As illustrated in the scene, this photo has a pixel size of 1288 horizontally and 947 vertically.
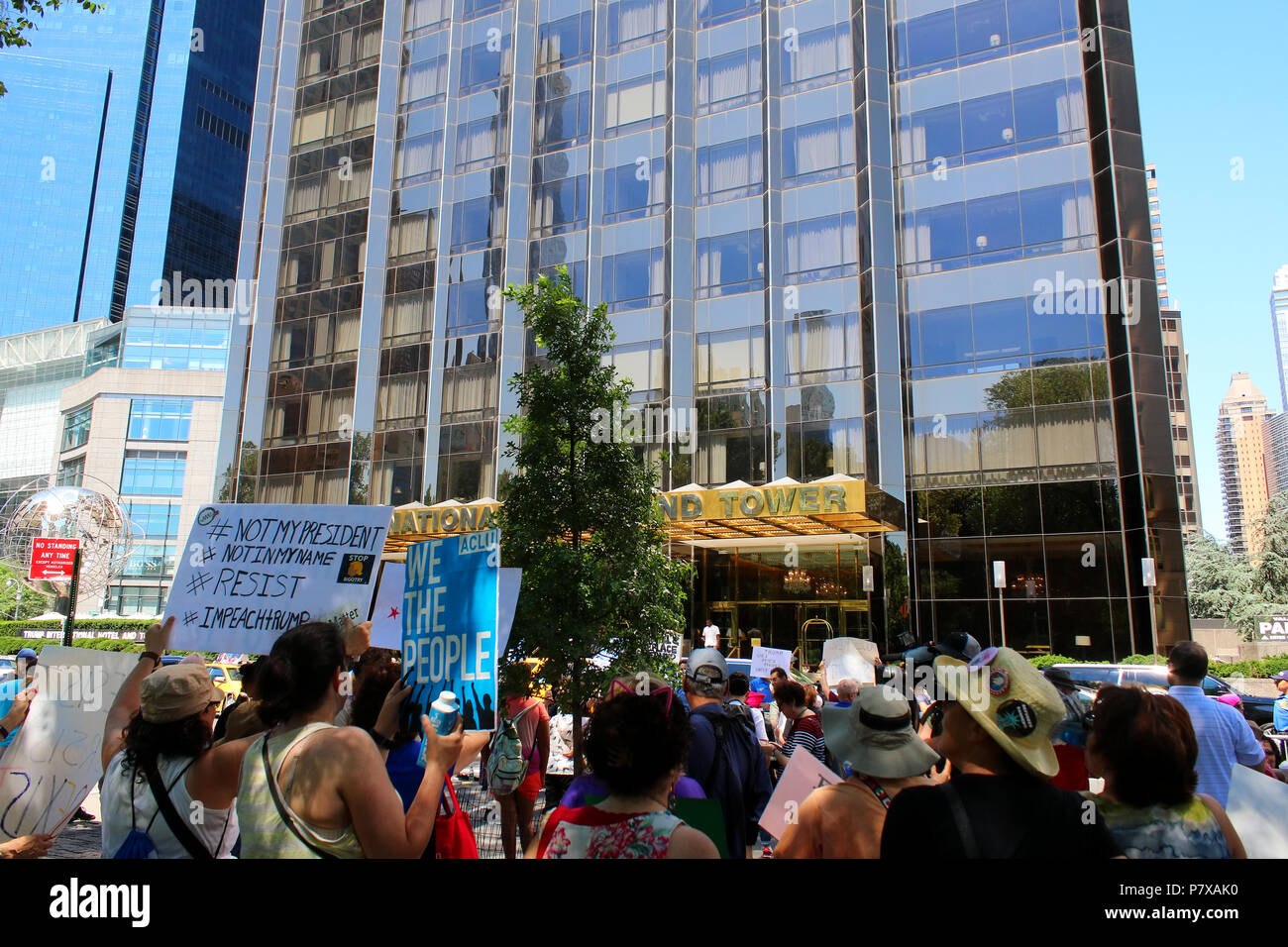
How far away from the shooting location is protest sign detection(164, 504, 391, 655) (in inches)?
222

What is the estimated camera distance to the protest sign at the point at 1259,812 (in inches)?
127

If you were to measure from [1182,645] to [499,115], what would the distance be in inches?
1424

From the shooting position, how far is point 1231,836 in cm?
297

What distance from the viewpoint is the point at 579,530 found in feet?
33.8

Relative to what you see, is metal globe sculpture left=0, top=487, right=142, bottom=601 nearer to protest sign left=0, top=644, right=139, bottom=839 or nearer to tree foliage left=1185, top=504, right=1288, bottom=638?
protest sign left=0, top=644, right=139, bottom=839

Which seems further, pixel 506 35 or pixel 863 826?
pixel 506 35

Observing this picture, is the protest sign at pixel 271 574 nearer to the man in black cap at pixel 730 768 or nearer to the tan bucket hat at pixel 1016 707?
the man in black cap at pixel 730 768

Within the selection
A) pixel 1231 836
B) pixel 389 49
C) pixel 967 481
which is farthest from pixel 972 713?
pixel 389 49

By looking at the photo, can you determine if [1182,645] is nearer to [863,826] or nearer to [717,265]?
[863,826]

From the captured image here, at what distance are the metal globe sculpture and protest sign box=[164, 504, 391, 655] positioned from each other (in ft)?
64.9

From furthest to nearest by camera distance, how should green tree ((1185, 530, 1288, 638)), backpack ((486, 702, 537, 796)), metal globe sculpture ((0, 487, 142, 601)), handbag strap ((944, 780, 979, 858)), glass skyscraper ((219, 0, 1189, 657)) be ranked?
green tree ((1185, 530, 1288, 638))
glass skyscraper ((219, 0, 1189, 657))
metal globe sculpture ((0, 487, 142, 601))
backpack ((486, 702, 537, 796))
handbag strap ((944, 780, 979, 858))

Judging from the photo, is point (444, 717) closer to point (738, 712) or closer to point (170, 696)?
point (170, 696)

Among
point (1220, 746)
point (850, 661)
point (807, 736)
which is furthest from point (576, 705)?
point (1220, 746)

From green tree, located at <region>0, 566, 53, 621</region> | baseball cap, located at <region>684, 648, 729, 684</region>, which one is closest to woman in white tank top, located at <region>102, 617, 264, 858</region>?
baseball cap, located at <region>684, 648, 729, 684</region>
